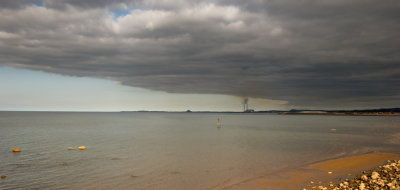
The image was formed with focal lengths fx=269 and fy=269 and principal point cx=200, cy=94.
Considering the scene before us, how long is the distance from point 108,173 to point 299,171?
54.3ft

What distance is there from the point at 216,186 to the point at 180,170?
19.9 feet

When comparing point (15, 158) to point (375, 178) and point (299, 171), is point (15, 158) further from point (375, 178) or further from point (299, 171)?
point (375, 178)

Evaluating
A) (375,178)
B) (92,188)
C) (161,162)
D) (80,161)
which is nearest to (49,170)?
(80,161)

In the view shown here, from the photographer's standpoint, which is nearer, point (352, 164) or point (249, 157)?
point (352, 164)

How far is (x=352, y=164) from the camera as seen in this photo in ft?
85.6

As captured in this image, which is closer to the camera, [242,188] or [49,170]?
[242,188]

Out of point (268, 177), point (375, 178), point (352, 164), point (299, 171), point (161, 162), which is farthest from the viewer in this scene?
point (161, 162)

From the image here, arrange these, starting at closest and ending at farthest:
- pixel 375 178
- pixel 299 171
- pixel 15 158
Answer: pixel 375 178
pixel 299 171
pixel 15 158

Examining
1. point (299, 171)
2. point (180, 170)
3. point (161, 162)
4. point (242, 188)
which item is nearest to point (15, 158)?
point (161, 162)

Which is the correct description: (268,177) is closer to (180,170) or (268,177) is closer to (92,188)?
(180,170)

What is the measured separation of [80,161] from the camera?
2911 centimetres

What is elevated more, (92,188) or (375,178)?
(375,178)

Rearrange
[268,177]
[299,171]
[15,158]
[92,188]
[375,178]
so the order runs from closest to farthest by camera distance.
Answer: [375,178], [92,188], [268,177], [299,171], [15,158]

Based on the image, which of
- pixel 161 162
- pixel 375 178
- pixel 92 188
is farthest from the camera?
pixel 161 162
